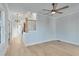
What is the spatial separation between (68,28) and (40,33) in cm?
80

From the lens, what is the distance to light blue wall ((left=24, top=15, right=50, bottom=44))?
2.99m

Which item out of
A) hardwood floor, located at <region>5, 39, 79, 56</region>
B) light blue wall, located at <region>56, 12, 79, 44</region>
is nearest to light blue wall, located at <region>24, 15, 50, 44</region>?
hardwood floor, located at <region>5, 39, 79, 56</region>

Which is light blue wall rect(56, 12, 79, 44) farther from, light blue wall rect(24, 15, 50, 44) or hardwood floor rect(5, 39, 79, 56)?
light blue wall rect(24, 15, 50, 44)

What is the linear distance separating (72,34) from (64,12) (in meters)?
0.68

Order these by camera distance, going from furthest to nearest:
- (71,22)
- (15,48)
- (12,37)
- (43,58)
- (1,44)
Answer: (71,22) < (15,48) < (12,37) < (1,44) < (43,58)

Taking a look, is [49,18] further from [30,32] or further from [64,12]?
[30,32]

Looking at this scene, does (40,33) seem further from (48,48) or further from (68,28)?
(68,28)

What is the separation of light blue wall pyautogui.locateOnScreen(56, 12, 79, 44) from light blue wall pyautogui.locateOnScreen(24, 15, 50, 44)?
295 millimetres

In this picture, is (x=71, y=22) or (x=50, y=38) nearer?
(x=50, y=38)

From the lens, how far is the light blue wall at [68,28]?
2.94m

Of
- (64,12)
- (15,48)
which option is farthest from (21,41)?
(64,12)

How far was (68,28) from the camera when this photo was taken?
3.16 metres

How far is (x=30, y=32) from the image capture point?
304 cm

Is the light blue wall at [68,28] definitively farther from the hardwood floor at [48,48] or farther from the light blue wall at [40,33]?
the light blue wall at [40,33]
